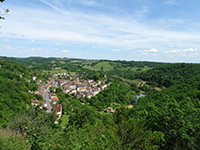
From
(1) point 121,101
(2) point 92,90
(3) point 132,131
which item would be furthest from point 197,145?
(2) point 92,90

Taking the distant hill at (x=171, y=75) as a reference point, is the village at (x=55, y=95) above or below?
below

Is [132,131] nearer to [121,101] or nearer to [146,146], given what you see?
[146,146]

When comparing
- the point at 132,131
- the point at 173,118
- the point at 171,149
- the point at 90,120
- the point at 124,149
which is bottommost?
the point at 90,120

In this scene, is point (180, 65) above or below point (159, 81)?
above

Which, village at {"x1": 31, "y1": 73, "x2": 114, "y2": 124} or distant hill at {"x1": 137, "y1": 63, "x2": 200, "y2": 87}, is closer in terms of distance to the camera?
village at {"x1": 31, "y1": 73, "x2": 114, "y2": 124}

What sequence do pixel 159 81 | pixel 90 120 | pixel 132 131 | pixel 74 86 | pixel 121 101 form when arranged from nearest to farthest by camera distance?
pixel 132 131
pixel 90 120
pixel 121 101
pixel 74 86
pixel 159 81

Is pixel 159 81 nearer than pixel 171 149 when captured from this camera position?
No

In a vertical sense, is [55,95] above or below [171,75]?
below

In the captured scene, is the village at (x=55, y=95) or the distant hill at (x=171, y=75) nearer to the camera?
the village at (x=55, y=95)

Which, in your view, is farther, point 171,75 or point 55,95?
point 171,75

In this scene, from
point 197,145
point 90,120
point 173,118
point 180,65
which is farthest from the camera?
point 180,65

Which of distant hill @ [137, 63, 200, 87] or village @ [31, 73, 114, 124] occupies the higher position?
distant hill @ [137, 63, 200, 87]
